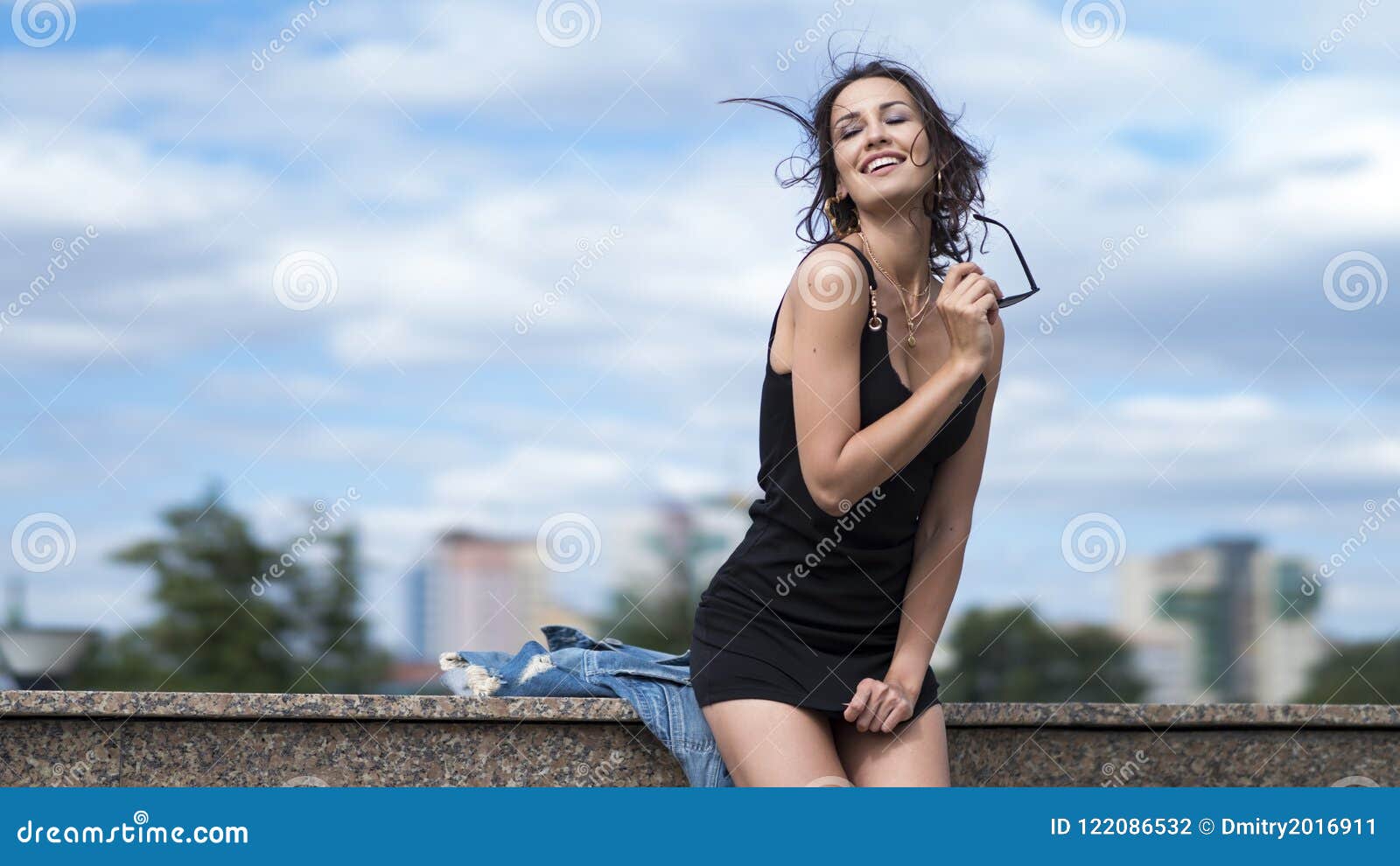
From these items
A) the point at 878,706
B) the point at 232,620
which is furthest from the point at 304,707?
the point at 232,620

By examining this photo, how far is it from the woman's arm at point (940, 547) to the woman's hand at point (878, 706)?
0.04 meters

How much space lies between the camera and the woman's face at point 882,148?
136 inches

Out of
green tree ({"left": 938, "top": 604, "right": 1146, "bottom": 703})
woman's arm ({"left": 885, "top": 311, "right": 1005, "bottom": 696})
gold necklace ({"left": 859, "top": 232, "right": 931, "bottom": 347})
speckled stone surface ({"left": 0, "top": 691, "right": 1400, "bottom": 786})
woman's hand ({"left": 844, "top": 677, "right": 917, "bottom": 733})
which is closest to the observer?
woman's hand ({"left": 844, "top": 677, "right": 917, "bottom": 733})

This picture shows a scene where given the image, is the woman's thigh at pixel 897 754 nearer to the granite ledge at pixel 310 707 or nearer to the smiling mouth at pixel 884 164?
the granite ledge at pixel 310 707

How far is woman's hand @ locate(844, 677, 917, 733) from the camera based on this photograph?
10.5ft

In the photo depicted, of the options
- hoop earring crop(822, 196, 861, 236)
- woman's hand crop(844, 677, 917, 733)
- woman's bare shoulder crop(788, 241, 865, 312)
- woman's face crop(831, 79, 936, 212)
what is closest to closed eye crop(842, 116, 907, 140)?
woman's face crop(831, 79, 936, 212)

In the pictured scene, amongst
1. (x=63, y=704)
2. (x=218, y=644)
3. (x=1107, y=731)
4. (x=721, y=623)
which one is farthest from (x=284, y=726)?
(x=218, y=644)

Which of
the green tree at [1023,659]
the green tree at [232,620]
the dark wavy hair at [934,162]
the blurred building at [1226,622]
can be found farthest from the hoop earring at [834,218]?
the blurred building at [1226,622]

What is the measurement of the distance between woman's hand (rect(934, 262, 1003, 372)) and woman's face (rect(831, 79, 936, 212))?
0.36 m

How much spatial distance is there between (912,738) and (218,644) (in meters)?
43.8

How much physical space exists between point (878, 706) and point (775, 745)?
27cm

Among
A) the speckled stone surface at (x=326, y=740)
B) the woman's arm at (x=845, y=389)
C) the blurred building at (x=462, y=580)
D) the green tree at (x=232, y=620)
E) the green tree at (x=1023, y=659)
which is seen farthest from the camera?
the blurred building at (x=462, y=580)

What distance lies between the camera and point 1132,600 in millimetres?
107625

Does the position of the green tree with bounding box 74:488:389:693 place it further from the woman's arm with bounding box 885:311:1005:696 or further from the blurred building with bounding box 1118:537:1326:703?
the blurred building with bounding box 1118:537:1326:703
